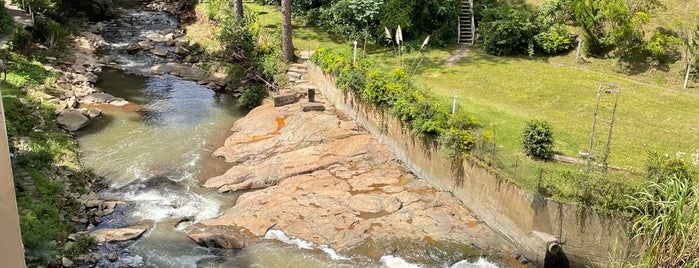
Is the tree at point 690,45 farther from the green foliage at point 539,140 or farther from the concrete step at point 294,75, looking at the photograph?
the concrete step at point 294,75

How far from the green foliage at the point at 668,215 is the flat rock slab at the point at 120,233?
1175 centimetres

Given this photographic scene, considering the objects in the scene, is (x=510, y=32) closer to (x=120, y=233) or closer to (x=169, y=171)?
(x=169, y=171)

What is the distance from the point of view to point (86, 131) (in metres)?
21.8

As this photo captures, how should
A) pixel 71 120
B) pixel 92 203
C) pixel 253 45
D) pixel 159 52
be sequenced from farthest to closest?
1. pixel 159 52
2. pixel 253 45
3. pixel 71 120
4. pixel 92 203

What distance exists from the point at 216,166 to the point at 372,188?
5.47m

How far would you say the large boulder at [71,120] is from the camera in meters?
21.6

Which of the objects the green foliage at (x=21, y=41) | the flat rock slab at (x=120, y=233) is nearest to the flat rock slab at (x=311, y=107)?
the flat rock slab at (x=120, y=233)

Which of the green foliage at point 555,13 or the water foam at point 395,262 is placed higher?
the green foliage at point 555,13

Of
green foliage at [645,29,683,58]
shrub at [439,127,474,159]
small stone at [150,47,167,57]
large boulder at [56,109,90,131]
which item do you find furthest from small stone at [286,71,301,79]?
green foliage at [645,29,683,58]

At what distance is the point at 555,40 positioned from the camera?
80.9ft

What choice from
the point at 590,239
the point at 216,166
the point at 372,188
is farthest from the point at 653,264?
the point at 216,166

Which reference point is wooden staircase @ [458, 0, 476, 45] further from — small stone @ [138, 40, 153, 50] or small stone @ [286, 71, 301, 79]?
small stone @ [138, 40, 153, 50]

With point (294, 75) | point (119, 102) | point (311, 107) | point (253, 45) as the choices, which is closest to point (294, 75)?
point (294, 75)

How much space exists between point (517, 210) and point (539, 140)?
227 cm
